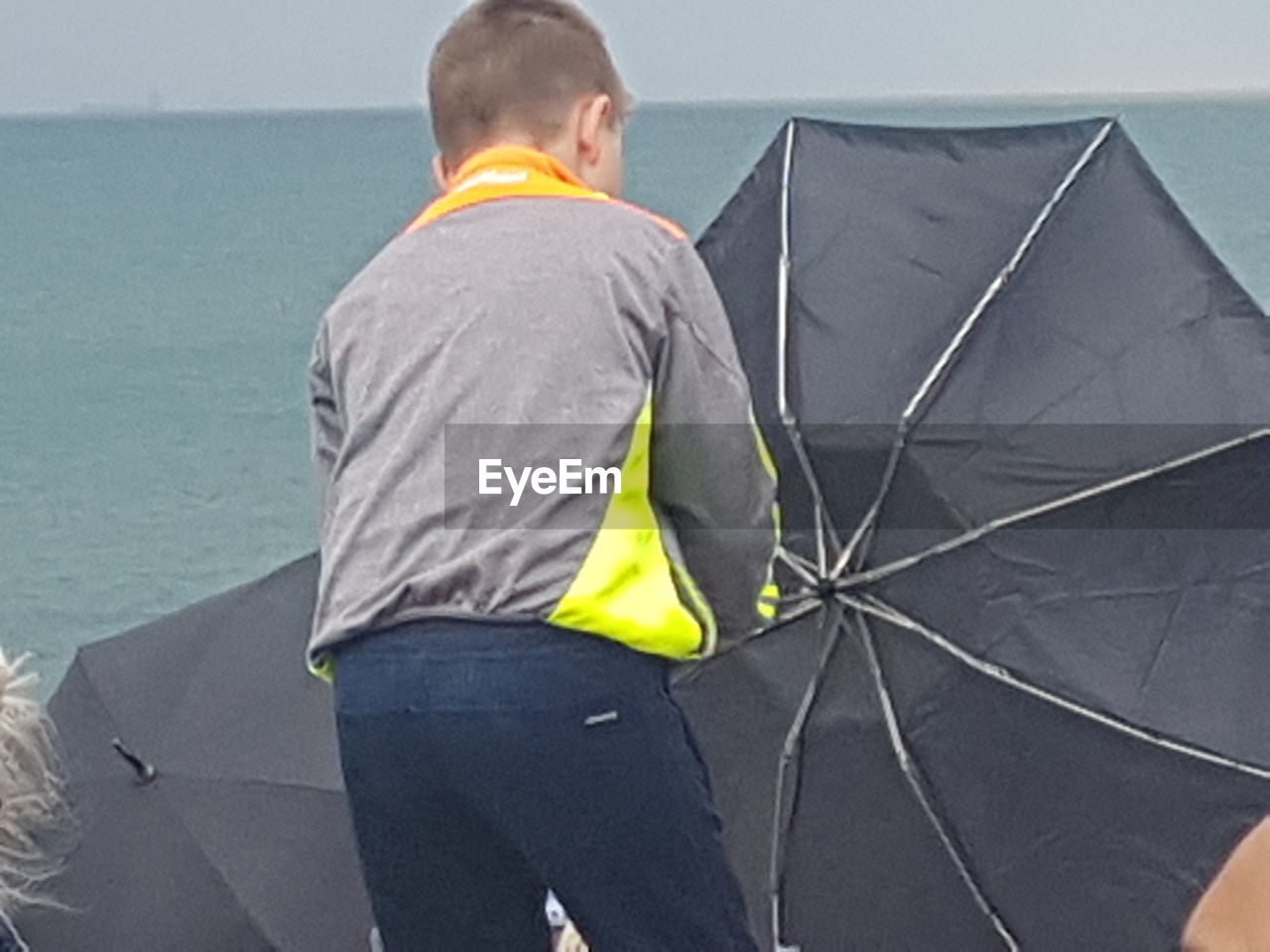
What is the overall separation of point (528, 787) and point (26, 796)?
3.74 feet

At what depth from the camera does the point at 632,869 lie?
9.93ft

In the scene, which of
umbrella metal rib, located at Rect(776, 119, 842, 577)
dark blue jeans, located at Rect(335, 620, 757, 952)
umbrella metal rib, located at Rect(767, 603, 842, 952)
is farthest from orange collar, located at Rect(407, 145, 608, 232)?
umbrella metal rib, located at Rect(767, 603, 842, 952)

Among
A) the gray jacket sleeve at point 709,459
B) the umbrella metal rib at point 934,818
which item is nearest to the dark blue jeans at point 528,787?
the gray jacket sleeve at point 709,459

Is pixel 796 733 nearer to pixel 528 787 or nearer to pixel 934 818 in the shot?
pixel 934 818

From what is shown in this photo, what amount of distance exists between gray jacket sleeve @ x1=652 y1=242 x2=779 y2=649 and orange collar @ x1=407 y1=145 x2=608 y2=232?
0.18 m

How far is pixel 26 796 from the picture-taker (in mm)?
3779

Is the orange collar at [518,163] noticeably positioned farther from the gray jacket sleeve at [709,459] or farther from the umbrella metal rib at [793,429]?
the umbrella metal rib at [793,429]

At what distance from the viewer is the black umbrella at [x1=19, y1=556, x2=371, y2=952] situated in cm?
431

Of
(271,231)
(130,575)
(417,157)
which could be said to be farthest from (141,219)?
(130,575)

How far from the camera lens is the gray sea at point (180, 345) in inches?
577

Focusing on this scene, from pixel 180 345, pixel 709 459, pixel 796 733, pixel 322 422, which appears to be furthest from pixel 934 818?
pixel 180 345

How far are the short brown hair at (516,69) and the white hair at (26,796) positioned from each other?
3.62 feet

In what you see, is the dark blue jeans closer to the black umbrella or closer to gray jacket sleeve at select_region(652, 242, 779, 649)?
gray jacket sleeve at select_region(652, 242, 779, 649)

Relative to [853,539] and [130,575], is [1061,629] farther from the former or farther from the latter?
[130,575]
